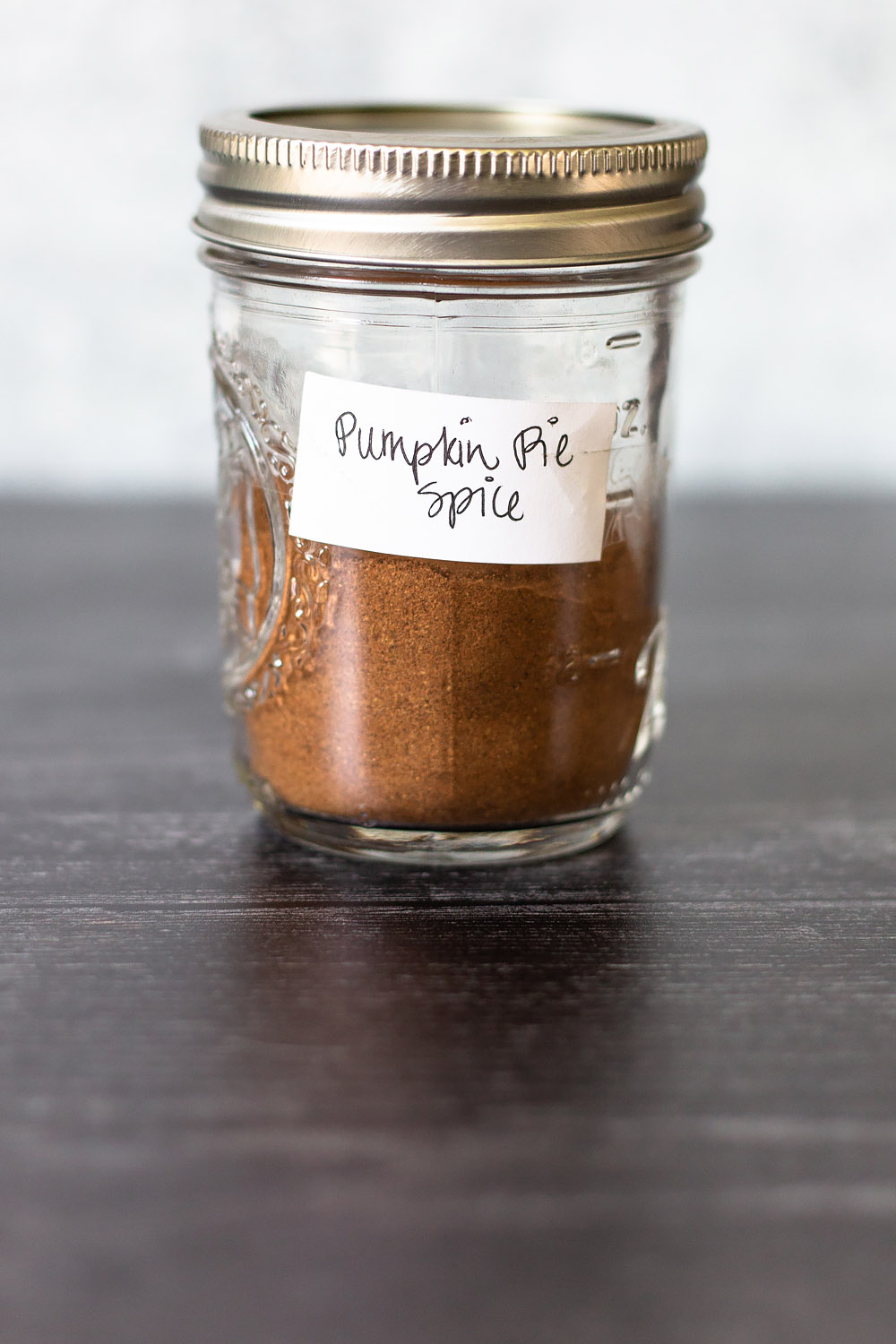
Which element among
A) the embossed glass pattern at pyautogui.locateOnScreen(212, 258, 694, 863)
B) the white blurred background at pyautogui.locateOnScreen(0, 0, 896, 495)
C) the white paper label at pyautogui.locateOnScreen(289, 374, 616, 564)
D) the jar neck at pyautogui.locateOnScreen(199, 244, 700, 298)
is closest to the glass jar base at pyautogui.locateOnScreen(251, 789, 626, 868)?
the embossed glass pattern at pyautogui.locateOnScreen(212, 258, 694, 863)

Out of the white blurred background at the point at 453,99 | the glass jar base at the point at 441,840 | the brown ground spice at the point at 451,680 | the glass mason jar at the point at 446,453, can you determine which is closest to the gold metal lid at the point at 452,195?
the glass mason jar at the point at 446,453

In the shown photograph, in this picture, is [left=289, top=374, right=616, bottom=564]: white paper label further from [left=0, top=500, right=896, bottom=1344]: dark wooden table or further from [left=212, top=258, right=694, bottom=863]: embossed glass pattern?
[left=0, top=500, right=896, bottom=1344]: dark wooden table

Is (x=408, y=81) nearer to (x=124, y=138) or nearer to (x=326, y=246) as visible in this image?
(x=124, y=138)

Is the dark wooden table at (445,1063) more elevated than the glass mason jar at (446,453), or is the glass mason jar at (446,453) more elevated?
the glass mason jar at (446,453)

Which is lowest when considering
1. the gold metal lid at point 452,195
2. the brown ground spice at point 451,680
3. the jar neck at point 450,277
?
the brown ground spice at point 451,680

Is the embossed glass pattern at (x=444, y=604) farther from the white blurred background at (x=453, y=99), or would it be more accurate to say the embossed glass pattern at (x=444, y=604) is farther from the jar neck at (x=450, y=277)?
the white blurred background at (x=453, y=99)

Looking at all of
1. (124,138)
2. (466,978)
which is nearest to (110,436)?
(124,138)

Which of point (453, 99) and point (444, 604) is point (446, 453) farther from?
point (453, 99)

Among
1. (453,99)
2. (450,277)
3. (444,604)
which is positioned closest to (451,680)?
(444,604)
